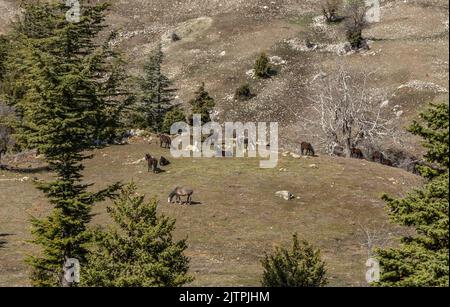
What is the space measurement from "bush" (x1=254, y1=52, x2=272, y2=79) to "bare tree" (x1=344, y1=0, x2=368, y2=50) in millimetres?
13231

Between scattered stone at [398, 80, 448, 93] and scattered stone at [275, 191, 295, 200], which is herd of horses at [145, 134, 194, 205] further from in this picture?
scattered stone at [398, 80, 448, 93]

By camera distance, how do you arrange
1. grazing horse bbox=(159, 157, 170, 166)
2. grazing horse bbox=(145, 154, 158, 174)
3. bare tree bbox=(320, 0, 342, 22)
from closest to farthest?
grazing horse bbox=(145, 154, 158, 174)
grazing horse bbox=(159, 157, 170, 166)
bare tree bbox=(320, 0, 342, 22)

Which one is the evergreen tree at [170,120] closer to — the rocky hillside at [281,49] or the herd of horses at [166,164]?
the herd of horses at [166,164]

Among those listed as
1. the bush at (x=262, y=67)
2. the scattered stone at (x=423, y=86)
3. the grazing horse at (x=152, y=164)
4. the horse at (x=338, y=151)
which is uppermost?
the bush at (x=262, y=67)

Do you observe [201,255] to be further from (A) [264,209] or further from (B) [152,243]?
(B) [152,243]

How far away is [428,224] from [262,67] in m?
66.7

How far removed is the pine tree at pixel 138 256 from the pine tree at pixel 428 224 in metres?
6.38

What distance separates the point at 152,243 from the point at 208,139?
107ft

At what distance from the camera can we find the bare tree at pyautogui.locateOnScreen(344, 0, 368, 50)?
283ft

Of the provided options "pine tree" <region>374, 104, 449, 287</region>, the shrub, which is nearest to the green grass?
"pine tree" <region>374, 104, 449, 287</region>

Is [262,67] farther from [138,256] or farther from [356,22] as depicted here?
[138,256]

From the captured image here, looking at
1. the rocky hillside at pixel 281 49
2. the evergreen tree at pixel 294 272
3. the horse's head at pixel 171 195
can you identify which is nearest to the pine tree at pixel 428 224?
the evergreen tree at pixel 294 272

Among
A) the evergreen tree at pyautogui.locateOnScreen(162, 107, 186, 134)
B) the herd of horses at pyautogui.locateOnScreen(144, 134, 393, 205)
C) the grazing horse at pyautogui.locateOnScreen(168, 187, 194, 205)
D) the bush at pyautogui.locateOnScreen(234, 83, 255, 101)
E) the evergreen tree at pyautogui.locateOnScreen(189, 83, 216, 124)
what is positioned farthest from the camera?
the bush at pyautogui.locateOnScreen(234, 83, 255, 101)

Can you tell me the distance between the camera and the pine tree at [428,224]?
15.3m
